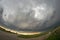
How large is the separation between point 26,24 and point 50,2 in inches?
5.9

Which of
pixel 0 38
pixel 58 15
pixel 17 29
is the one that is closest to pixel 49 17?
pixel 58 15

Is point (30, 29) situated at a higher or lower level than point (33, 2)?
lower

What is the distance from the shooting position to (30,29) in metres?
0.52

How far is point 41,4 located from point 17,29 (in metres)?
0.16

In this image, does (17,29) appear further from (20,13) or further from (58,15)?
(58,15)

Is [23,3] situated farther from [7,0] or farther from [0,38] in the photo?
[0,38]

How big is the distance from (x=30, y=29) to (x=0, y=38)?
0.99 feet

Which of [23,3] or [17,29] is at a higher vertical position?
[23,3]

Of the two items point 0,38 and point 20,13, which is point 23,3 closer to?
point 20,13

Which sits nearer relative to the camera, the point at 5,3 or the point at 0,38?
the point at 5,3

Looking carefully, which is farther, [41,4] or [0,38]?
[0,38]

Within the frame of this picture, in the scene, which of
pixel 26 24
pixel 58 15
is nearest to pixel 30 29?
pixel 26 24

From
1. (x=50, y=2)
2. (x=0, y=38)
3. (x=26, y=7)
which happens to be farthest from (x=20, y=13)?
(x=0, y=38)

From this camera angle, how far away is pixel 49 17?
0.52 metres
